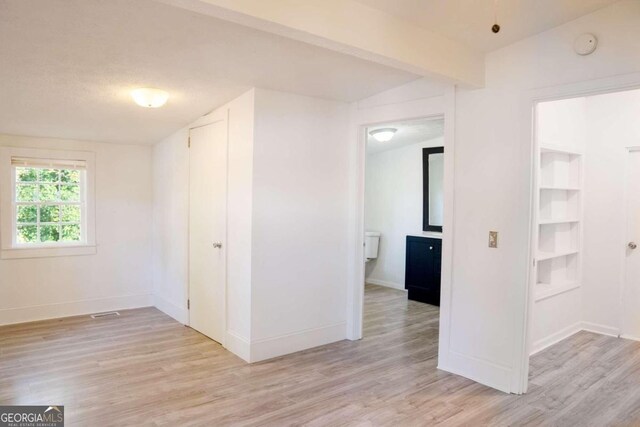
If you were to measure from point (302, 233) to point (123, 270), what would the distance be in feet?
8.86

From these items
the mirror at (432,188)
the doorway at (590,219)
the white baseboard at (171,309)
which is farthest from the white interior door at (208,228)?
the mirror at (432,188)

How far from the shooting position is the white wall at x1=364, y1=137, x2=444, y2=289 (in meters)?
6.27

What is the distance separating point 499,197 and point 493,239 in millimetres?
314

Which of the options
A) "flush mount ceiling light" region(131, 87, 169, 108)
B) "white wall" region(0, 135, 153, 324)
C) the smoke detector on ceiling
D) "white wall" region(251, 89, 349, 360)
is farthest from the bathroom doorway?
"white wall" region(0, 135, 153, 324)

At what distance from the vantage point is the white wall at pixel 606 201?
4227 mm

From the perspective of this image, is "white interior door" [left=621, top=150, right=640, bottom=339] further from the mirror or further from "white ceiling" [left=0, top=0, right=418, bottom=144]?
"white ceiling" [left=0, top=0, right=418, bottom=144]

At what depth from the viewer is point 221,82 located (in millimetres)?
3326

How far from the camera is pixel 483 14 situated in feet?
8.56

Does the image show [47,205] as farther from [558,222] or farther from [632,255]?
[632,255]

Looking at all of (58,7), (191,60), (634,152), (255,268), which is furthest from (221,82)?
(634,152)

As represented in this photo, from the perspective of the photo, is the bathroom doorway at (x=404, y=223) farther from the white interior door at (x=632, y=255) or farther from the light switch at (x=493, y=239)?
the white interior door at (x=632, y=255)

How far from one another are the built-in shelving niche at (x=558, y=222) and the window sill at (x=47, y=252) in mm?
4888

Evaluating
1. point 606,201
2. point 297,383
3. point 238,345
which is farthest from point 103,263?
point 606,201

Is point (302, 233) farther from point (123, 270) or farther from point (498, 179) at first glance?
point (123, 270)
